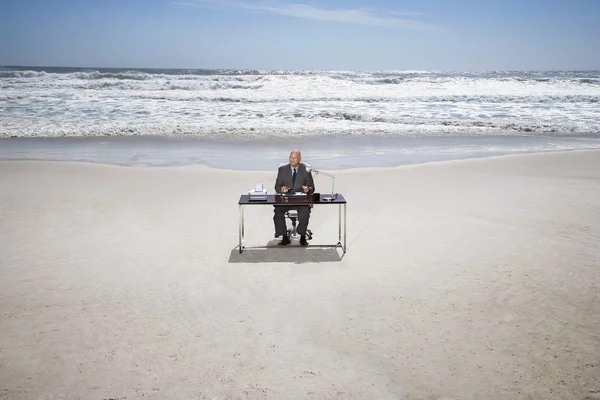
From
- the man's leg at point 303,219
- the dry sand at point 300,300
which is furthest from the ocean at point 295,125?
the man's leg at point 303,219

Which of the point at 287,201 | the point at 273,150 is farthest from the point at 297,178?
the point at 273,150

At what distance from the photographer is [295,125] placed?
734 inches

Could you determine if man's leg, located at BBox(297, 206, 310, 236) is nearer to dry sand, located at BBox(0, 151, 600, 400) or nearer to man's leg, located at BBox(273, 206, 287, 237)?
man's leg, located at BBox(273, 206, 287, 237)

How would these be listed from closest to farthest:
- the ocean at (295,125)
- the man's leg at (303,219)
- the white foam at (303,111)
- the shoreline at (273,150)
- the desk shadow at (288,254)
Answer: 1. the desk shadow at (288,254)
2. the man's leg at (303,219)
3. the shoreline at (273,150)
4. the ocean at (295,125)
5. the white foam at (303,111)

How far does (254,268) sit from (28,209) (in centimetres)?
399

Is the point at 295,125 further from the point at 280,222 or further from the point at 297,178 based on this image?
the point at 280,222

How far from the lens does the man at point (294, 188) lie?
21.0 ft

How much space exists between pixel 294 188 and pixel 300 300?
79.0 inches

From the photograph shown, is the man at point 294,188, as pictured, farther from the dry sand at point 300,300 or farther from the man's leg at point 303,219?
the dry sand at point 300,300

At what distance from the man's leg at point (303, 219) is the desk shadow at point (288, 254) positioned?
185 mm

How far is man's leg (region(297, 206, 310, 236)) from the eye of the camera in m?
6.38

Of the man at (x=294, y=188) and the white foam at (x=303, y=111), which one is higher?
the white foam at (x=303, y=111)

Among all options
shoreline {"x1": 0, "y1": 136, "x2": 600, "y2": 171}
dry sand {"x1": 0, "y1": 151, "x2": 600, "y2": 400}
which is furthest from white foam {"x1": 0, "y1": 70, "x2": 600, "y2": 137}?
dry sand {"x1": 0, "y1": 151, "x2": 600, "y2": 400}

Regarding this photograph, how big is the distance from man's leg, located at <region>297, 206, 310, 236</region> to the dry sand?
0.31 m
